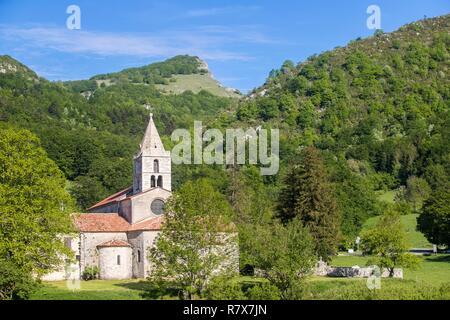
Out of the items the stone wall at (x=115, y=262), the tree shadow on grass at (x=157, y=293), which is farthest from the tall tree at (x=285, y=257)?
the stone wall at (x=115, y=262)

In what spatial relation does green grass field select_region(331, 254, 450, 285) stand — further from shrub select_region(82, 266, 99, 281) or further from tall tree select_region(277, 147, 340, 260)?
shrub select_region(82, 266, 99, 281)

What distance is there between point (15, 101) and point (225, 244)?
118 meters

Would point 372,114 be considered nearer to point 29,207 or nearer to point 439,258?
point 439,258

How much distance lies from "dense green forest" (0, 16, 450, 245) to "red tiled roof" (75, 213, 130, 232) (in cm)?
2134

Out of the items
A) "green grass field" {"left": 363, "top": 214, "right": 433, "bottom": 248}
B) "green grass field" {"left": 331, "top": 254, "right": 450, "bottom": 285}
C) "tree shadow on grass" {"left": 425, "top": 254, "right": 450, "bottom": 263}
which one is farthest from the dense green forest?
"tree shadow on grass" {"left": 425, "top": 254, "right": 450, "bottom": 263}

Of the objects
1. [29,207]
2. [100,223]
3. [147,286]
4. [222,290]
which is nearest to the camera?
[222,290]

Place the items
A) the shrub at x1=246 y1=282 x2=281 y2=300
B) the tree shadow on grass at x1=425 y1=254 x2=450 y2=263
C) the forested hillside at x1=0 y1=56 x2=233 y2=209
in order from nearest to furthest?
the shrub at x1=246 y1=282 x2=281 y2=300
the tree shadow on grass at x1=425 y1=254 x2=450 y2=263
the forested hillside at x1=0 y1=56 x2=233 y2=209

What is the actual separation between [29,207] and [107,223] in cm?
1304

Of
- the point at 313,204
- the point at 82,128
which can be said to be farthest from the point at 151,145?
the point at 82,128

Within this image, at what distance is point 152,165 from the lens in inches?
2339

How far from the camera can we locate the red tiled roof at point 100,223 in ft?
183

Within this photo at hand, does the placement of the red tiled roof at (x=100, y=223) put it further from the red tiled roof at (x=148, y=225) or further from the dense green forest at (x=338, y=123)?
the dense green forest at (x=338, y=123)

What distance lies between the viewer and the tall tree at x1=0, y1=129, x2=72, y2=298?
4388 cm

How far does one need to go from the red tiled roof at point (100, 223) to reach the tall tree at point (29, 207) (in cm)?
838
